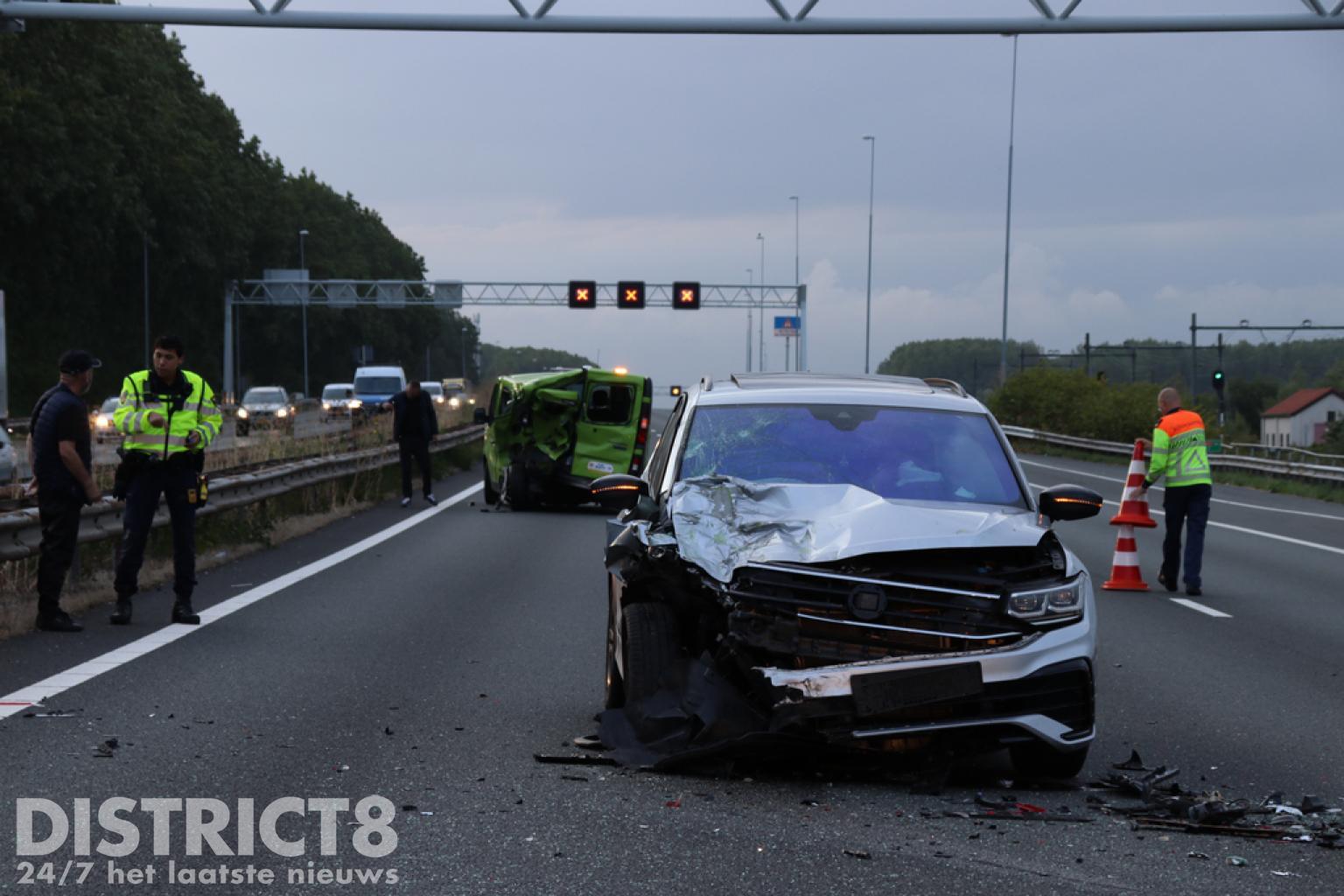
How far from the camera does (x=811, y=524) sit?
695 centimetres

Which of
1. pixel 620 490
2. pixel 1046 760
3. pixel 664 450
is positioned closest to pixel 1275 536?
pixel 664 450

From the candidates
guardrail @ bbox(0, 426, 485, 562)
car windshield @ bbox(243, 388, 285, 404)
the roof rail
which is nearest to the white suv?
the roof rail

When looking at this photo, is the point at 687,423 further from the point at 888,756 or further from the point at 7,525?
the point at 7,525

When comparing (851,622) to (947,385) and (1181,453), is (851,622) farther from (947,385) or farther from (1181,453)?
(1181,453)

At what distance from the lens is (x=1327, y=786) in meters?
6.96

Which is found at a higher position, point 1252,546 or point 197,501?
point 197,501

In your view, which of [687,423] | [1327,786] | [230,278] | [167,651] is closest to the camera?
[1327,786]

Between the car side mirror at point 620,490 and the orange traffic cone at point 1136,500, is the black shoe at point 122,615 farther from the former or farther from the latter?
the orange traffic cone at point 1136,500

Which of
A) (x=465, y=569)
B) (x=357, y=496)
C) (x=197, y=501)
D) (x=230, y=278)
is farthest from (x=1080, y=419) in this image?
(x=197, y=501)

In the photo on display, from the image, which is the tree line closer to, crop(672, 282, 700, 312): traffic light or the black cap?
crop(672, 282, 700, 312): traffic light

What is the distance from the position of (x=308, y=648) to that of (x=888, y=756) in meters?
4.50

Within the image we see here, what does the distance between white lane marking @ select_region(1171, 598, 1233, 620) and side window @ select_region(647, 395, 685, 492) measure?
19.9ft

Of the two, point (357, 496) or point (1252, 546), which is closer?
point (1252, 546)

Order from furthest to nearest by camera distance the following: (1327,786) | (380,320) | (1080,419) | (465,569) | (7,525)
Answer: (380,320), (1080,419), (465,569), (7,525), (1327,786)
